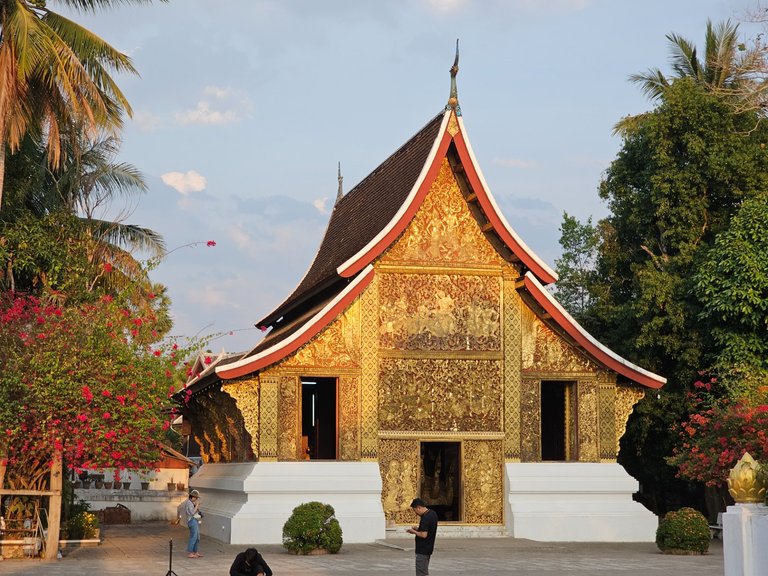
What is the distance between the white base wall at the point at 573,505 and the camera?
21.9 m

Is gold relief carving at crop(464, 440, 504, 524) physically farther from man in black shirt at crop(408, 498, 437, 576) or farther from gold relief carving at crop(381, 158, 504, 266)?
man in black shirt at crop(408, 498, 437, 576)

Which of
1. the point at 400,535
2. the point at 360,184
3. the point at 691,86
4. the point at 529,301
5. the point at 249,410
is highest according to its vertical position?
the point at 691,86

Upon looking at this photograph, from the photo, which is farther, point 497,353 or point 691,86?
point 691,86

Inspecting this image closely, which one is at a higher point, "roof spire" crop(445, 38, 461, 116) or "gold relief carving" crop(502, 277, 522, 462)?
"roof spire" crop(445, 38, 461, 116)

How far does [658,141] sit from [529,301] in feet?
24.2

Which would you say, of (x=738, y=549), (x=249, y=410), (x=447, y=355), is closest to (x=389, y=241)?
(x=447, y=355)

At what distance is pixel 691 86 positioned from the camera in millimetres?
27891

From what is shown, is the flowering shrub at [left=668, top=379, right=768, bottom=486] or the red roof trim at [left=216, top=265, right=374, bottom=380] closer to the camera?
the flowering shrub at [left=668, top=379, right=768, bottom=486]

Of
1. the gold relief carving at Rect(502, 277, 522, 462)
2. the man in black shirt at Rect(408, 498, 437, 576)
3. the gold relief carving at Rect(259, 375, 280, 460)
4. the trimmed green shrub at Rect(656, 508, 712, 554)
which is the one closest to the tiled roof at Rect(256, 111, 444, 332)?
the gold relief carving at Rect(259, 375, 280, 460)

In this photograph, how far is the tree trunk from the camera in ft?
58.6

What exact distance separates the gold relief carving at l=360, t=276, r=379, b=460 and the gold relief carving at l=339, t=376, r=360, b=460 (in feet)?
0.32

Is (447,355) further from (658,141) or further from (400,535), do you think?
Answer: (658,141)

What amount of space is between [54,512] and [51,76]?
27.0ft

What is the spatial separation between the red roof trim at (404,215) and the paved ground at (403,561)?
526 centimetres
